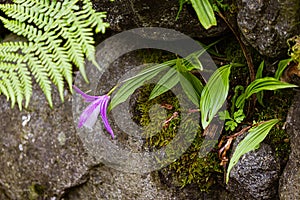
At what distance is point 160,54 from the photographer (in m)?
1.87

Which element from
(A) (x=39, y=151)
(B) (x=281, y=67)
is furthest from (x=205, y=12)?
(A) (x=39, y=151)

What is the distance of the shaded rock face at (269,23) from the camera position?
4.56ft

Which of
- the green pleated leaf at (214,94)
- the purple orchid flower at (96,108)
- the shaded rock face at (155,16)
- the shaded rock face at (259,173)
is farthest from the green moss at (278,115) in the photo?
the purple orchid flower at (96,108)

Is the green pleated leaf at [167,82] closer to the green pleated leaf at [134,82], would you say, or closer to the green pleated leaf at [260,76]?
the green pleated leaf at [134,82]

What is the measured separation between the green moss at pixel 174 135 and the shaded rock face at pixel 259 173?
131 millimetres

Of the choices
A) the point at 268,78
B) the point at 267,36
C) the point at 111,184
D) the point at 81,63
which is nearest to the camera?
the point at 81,63

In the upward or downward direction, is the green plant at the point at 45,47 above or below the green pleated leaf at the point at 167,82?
above

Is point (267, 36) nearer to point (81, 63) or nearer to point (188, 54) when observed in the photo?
point (188, 54)

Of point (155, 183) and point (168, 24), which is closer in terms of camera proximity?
point (168, 24)

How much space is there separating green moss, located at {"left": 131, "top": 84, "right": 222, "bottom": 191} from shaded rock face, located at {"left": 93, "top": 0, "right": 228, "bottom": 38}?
0.27m

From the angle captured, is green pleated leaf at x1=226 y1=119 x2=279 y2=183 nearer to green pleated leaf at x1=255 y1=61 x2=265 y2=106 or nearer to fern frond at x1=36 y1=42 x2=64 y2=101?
green pleated leaf at x1=255 y1=61 x2=265 y2=106

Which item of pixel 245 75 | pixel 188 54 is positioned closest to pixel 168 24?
pixel 188 54

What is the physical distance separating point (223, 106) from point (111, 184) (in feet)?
1.93

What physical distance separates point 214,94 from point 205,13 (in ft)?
0.95
